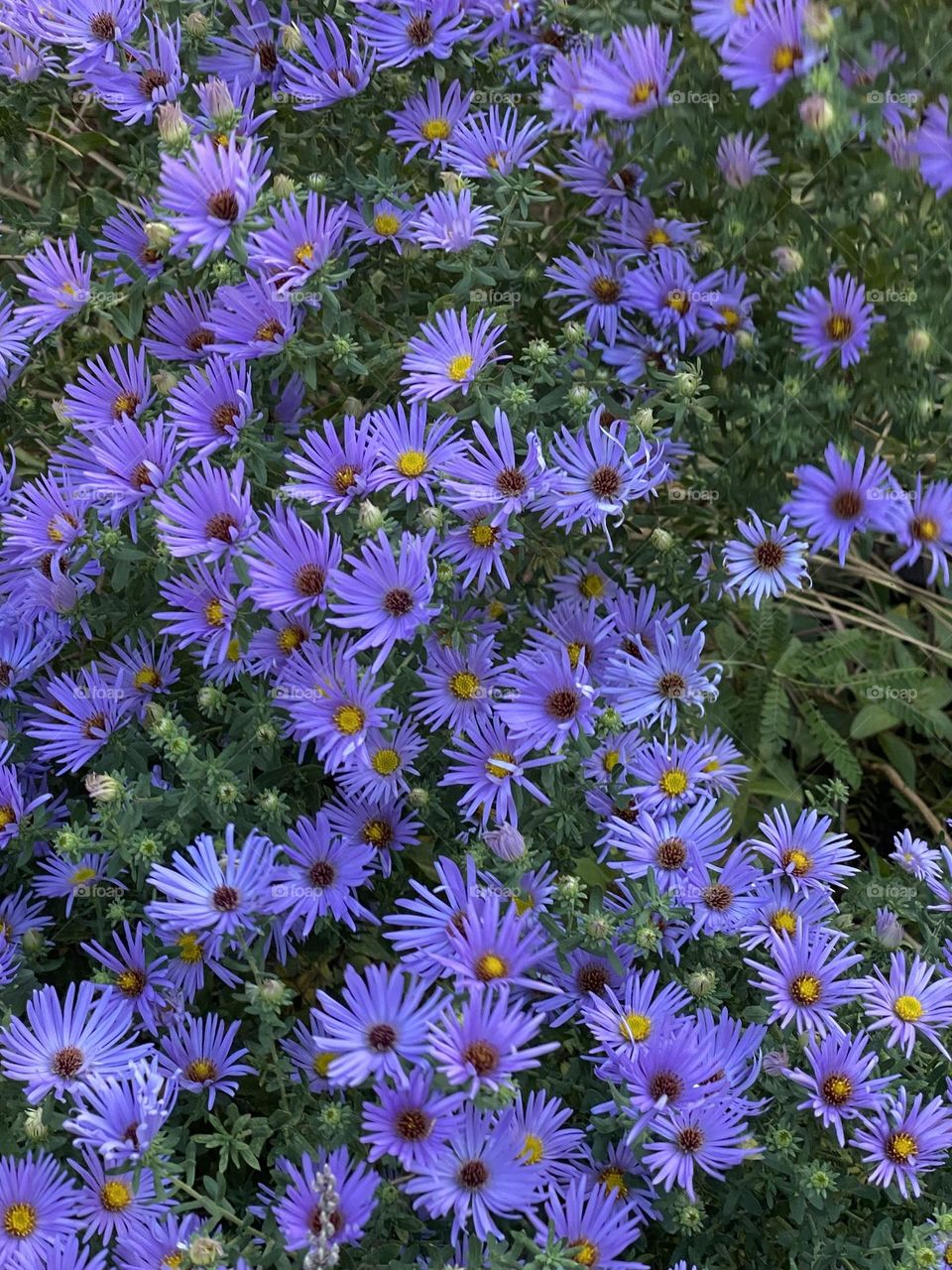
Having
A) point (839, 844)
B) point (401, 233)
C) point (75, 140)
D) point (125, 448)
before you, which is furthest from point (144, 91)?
point (839, 844)

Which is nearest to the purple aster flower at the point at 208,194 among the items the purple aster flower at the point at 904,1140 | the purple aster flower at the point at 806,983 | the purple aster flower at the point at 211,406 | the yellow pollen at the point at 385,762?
the purple aster flower at the point at 211,406

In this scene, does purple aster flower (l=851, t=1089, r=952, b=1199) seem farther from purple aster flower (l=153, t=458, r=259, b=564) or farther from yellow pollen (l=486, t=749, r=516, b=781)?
purple aster flower (l=153, t=458, r=259, b=564)

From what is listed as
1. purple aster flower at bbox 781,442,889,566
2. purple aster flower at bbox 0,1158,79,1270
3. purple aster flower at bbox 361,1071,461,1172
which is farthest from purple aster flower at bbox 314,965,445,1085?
purple aster flower at bbox 781,442,889,566

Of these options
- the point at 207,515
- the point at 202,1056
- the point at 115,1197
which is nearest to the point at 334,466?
the point at 207,515

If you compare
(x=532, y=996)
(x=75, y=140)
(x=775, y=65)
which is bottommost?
(x=532, y=996)

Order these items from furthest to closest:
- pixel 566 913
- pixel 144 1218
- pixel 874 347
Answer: pixel 874 347 < pixel 566 913 < pixel 144 1218

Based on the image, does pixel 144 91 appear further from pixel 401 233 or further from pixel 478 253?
pixel 478 253

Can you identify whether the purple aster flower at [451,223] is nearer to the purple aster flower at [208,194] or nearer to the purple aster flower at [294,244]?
the purple aster flower at [294,244]
